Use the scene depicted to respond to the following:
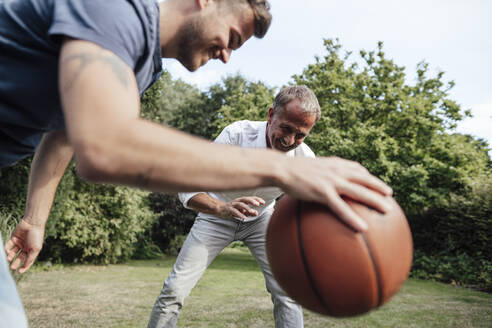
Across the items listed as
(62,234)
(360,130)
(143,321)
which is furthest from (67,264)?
(360,130)

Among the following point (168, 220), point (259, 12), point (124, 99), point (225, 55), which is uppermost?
point (259, 12)

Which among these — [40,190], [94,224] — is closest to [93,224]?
[94,224]

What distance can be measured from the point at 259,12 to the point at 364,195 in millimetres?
985

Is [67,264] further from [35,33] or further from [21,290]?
[35,33]

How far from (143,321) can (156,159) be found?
17.3 ft

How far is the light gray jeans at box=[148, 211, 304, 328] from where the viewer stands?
361 centimetres

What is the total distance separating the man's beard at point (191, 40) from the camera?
1730 millimetres

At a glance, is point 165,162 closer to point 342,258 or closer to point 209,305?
point 342,258

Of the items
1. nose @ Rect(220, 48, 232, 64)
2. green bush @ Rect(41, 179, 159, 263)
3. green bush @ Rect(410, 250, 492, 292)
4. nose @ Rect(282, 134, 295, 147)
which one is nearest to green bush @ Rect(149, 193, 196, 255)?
green bush @ Rect(41, 179, 159, 263)

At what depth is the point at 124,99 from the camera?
46.2 inches

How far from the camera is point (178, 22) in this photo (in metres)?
1.73

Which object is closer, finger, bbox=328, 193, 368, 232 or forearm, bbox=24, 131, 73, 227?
finger, bbox=328, 193, 368, 232

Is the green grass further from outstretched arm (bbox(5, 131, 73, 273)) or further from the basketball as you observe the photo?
the basketball

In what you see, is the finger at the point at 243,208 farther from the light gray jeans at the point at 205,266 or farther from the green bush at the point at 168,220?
the green bush at the point at 168,220
